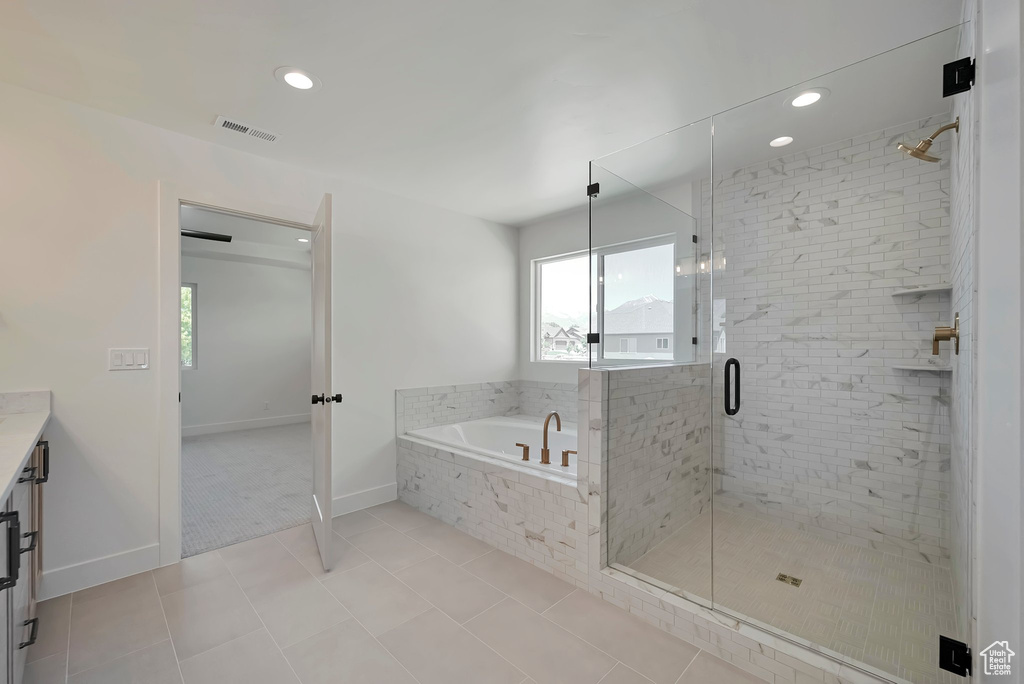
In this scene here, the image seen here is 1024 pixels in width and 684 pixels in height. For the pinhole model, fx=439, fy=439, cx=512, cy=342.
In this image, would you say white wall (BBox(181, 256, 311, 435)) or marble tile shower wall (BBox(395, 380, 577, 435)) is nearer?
marble tile shower wall (BBox(395, 380, 577, 435))

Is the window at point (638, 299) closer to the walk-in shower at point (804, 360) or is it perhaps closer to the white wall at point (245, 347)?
the walk-in shower at point (804, 360)

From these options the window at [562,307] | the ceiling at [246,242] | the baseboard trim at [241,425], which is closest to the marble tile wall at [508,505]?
the window at [562,307]

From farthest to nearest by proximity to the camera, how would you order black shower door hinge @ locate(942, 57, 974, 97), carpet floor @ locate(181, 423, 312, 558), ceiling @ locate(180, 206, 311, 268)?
ceiling @ locate(180, 206, 311, 268), carpet floor @ locate(181, 423, 312, 558), black shower door hinge @ locate(942, 57, 974, 97)

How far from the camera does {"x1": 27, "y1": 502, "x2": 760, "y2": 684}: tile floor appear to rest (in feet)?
5.35

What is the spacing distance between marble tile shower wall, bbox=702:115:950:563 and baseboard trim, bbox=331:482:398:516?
7.75ft

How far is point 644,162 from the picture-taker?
2523 mm

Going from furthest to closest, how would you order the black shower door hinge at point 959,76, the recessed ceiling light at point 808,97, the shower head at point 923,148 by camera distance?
the recessed ceiling light at point 808,97
the shower head at point 923,148
the black shower door hinge at point 959,76

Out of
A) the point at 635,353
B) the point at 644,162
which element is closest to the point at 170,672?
the point at 635,353

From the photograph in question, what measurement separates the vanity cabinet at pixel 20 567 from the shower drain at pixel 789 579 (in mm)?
2719

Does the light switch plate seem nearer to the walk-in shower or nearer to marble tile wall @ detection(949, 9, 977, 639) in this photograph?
the walk-in shower

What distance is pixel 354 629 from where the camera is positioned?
188 cm

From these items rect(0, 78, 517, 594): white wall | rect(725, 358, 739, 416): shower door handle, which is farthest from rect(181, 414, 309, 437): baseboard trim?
rect(725, 358, 739, 416): shower door handle

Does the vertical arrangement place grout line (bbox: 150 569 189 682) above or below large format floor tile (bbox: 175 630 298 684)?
below

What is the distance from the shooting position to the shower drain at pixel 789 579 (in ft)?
6.66
